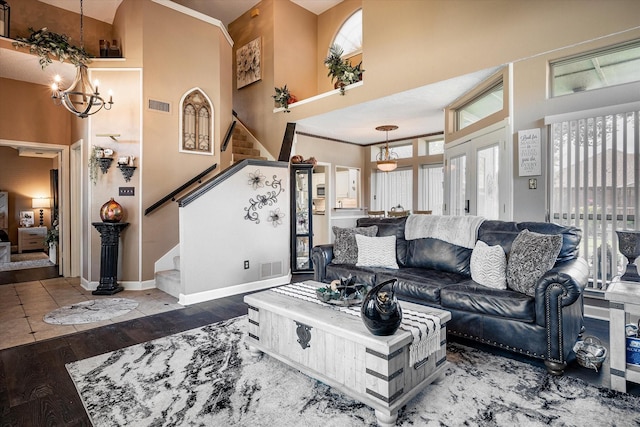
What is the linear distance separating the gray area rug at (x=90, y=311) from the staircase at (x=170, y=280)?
0.46 meters

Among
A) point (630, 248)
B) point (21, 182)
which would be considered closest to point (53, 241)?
A: point (21, 182)

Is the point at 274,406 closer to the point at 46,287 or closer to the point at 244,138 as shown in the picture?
the point at 46,287

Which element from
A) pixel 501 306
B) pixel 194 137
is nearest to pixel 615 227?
pixel 501 306

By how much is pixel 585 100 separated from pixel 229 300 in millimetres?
4461

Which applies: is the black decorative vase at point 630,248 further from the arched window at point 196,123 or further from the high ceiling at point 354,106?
the arched window at point 196,123

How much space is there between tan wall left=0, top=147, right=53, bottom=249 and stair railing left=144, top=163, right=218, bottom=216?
638cm

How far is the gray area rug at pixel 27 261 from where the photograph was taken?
21.8 feet

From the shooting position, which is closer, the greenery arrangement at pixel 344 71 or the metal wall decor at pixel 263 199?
the metal wall decor at pixel 263 199

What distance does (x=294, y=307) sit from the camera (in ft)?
7.75

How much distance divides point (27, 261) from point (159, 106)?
16.9 feet

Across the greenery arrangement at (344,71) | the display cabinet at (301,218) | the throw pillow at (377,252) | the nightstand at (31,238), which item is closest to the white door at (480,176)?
the throw pillow at (377,252)

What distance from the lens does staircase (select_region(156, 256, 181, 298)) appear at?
178 inches

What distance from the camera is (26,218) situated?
8.95 meters

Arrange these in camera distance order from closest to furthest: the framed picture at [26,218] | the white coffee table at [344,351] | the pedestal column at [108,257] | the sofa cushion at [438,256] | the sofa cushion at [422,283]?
1. the white coffee table at [344,351]
2. the sofa cushion at [422,283]
3. the sofa cushion at [438,256]
4. the pedestal column at [108,257]
5. the framed picture at [26,218]
